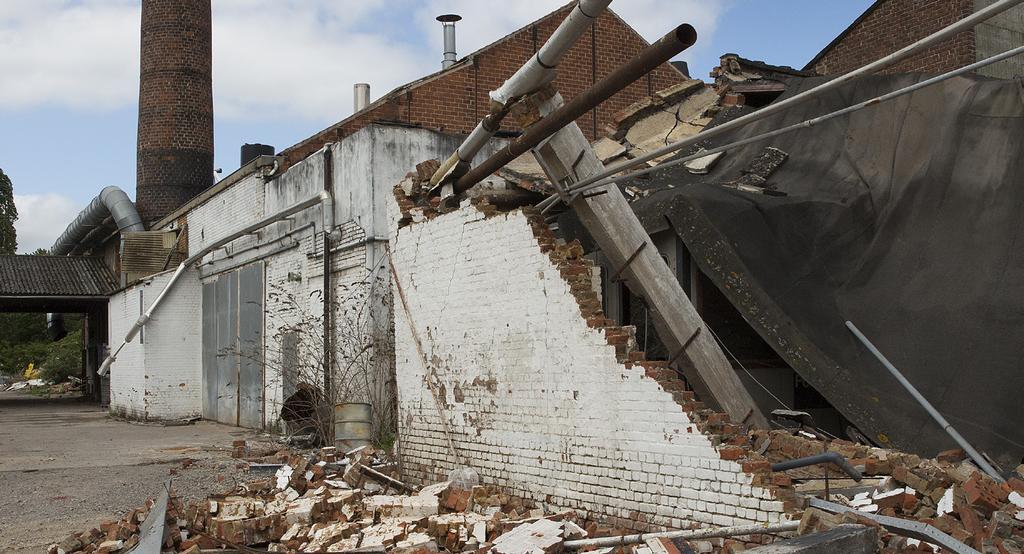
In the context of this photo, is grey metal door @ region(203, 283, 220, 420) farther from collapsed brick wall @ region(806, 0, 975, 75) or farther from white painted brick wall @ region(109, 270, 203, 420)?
collapsed brick wall @ region(806, 0, 975, 75)

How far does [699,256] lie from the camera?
817 cm

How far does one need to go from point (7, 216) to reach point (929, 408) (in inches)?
1899

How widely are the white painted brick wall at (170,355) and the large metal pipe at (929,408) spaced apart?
14.8 m

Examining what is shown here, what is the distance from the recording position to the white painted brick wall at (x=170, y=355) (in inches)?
749

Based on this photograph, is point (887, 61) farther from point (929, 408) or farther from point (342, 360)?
point (342, 360)

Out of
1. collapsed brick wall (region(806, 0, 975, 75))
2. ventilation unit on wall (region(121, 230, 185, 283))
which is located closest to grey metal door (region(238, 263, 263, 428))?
ventilation unit on wall (region(121, 230, 185, 283))

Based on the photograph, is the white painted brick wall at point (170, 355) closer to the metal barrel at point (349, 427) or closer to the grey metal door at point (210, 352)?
the grey metal door at point (210, 352)

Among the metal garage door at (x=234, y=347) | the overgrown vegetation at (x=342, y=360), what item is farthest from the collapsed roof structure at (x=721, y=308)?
the metal garage door at (x=234, y=347)

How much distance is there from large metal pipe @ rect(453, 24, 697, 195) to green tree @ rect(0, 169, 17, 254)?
43.9m

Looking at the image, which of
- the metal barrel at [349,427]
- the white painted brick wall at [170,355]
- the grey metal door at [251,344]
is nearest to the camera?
the metal barrel at [349,427]

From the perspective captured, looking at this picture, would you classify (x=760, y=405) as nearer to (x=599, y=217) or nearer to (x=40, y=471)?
(x=599, y=217)

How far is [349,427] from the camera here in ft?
34.3

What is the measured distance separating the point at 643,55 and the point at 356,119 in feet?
37.2

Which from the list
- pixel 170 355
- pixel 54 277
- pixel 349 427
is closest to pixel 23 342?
pixel 54 277
